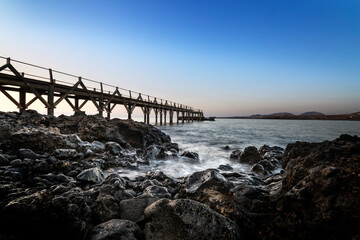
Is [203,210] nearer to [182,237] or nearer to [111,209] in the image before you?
[182,237]

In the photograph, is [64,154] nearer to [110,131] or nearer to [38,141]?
[38,141]

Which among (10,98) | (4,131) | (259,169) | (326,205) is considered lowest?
(259,169)

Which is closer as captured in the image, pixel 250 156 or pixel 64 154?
pixel 64 154

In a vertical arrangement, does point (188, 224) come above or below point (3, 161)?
below

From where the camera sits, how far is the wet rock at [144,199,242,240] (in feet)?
5.78

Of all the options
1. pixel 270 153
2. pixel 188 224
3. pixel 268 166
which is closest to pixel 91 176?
pixel 188 224

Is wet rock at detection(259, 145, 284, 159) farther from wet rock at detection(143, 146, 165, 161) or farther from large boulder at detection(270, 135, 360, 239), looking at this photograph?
large boulder at detection(270, 135, 360, 239)

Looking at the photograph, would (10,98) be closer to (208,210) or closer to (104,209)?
(104,209)

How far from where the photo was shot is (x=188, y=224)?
1.80m

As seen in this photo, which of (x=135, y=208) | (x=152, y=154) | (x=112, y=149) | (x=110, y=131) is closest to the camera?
(x=135, y=208)

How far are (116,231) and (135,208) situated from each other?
595 millimetres

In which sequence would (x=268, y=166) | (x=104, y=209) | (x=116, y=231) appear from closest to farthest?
(x=116, y=231) → (x=104, y=209) → (x=268, y=166)

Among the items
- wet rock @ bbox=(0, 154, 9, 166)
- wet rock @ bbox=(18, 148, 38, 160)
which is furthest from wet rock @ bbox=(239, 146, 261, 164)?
wet rock @ bbox=(0, 154, 9, 166)

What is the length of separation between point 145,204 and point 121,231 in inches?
25.6
